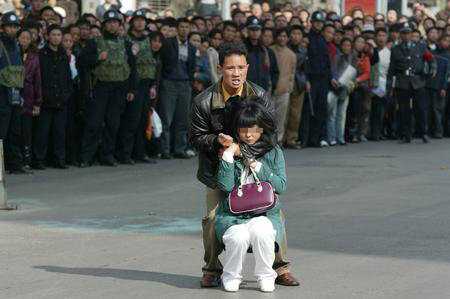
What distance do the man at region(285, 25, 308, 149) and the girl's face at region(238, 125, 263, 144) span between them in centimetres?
1318

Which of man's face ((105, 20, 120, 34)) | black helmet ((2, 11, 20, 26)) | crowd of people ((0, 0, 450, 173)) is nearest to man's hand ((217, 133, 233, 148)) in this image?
crowd of people ((0, 0, 450, 173))

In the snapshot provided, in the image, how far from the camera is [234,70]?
851cm

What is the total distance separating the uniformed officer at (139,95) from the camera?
60.5 feet

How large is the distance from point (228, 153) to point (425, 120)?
50.1 ft

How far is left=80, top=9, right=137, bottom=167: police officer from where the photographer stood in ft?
57.8

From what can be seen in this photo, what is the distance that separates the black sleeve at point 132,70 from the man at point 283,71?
3.37m

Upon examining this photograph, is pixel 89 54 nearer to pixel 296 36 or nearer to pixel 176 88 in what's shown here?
pixel 176 88

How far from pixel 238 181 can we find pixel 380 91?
51.1 feet

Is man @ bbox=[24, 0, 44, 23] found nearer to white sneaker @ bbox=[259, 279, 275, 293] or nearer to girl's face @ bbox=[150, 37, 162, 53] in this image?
girl's face @ bbox=[150, 37, 162, 53]

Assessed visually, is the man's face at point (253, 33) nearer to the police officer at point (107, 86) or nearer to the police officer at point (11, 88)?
the police officer at point (107, 86)

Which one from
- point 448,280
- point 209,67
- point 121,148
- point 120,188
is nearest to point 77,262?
point 448,280

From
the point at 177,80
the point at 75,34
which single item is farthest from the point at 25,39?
the point at 177,80

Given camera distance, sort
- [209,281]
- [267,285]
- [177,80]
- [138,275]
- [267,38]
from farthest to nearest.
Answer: [267,38], [177,80], [138,275], [209,281], [267,285]

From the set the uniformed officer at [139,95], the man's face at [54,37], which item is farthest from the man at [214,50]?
the man's face at [54,37]
